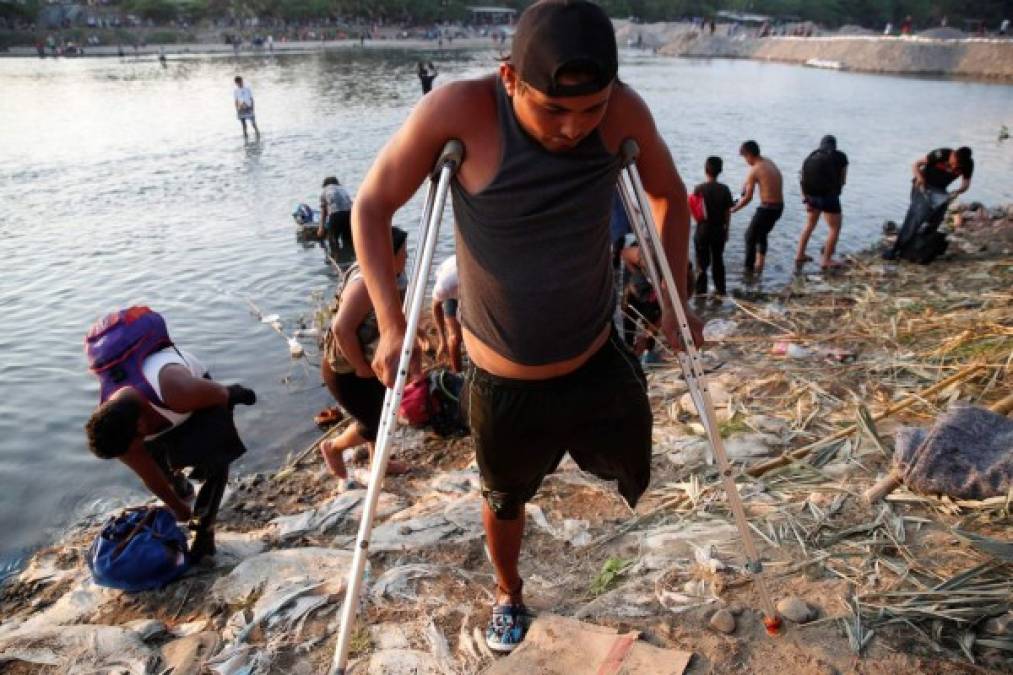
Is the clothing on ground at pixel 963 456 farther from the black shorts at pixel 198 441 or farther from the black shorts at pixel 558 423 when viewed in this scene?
the black shorts at pixel 198 441

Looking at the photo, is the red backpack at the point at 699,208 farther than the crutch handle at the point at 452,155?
Yes

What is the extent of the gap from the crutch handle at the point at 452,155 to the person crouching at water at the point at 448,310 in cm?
365

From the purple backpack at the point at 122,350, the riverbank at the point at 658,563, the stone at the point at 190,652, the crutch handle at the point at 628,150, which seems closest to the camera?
the crutch handle at the point at 628,150

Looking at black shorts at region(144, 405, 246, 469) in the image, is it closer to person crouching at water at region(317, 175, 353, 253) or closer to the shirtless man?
person crouching at water at region(317, 175, 353, 253)

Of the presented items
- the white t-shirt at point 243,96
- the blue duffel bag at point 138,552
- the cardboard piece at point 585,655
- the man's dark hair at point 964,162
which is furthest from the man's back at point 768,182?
the white t-shirt at point 243,96

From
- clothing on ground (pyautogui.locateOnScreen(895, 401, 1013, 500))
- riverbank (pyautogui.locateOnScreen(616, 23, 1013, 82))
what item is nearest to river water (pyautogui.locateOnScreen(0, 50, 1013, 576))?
clothing on ground (pyautogui.locateOnScreen(895, 401, 1013, 500))

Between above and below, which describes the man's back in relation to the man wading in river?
below

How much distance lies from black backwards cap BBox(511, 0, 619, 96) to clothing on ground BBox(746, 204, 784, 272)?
30.9 ft

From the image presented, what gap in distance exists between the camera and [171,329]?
8.90 metres

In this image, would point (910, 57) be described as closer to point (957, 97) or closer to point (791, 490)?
point (957, 97)

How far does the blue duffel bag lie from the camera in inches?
147

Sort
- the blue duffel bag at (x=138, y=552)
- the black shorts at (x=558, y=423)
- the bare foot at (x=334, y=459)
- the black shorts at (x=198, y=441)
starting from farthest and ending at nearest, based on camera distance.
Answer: the bare foot at (x=334, y=459)
the black shorts at (x=198, y=441)
the blue duffel bag at (x=138, y=552)
the black shorts at (x=558, y=423)

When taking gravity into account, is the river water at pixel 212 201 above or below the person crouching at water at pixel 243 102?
below

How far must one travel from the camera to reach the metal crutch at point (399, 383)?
2.18 meters
